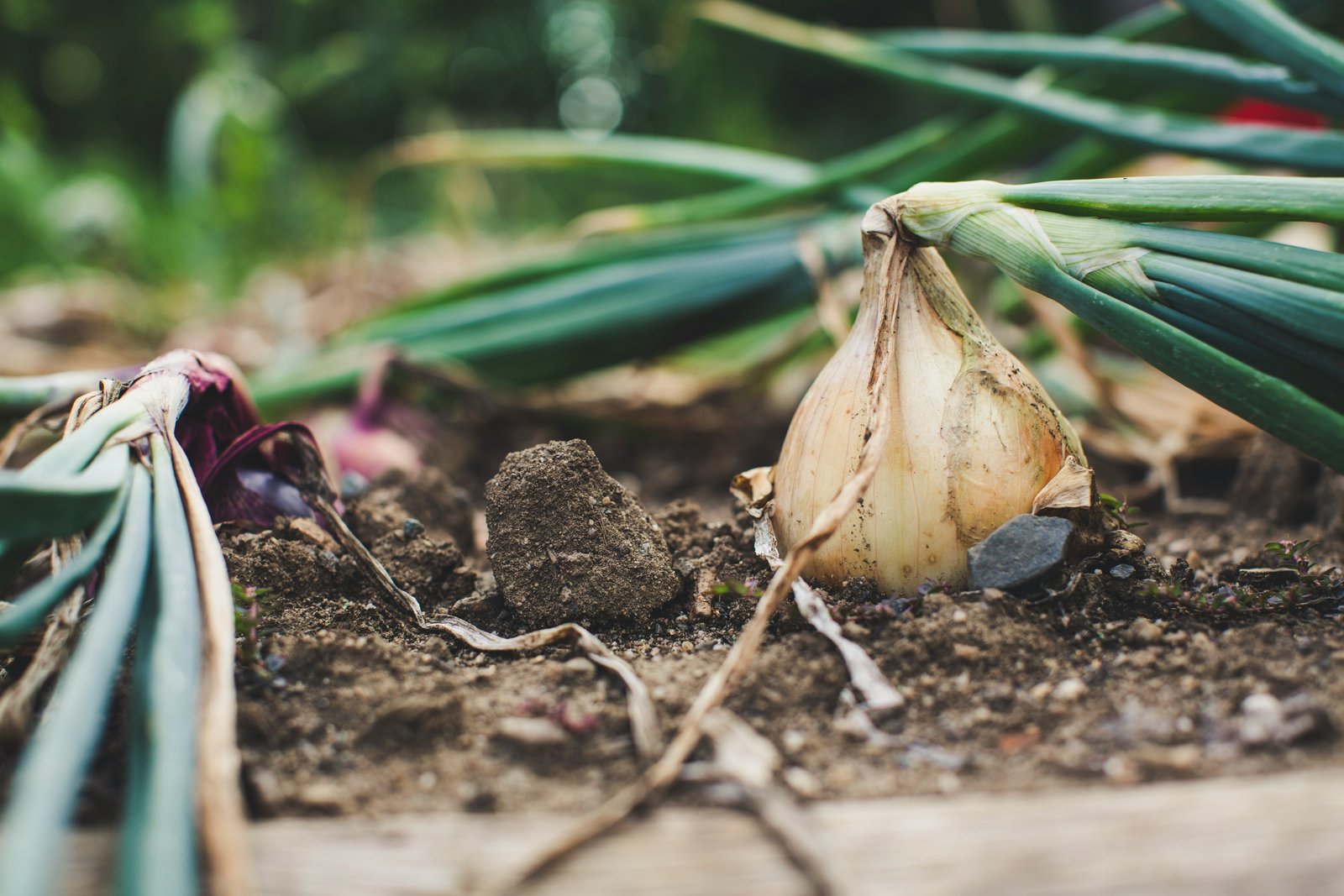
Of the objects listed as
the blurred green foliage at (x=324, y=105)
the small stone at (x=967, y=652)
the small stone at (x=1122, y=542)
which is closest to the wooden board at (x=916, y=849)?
the small stone at (x=967, y=652)

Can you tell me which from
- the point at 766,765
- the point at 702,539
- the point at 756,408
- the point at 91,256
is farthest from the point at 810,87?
the point at 766,765

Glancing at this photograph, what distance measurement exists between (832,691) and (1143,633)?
239 millimetres

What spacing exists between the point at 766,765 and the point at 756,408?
1.23m

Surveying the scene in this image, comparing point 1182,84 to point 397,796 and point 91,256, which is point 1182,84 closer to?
point 397,796

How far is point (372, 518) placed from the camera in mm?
988

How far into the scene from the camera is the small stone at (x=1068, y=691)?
0.64m

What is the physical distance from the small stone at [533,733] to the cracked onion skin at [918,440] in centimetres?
26

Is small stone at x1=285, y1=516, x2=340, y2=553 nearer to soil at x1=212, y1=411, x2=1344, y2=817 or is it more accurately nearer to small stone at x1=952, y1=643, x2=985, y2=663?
soil at x1=212, y1=411, x2=1344, y2=817

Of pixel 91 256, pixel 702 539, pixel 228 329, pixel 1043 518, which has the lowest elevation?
pixel 1043 518

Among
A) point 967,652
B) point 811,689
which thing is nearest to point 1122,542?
point 967,652

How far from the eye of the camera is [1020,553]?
0.71m

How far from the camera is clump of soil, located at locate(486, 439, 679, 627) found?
0.80 m

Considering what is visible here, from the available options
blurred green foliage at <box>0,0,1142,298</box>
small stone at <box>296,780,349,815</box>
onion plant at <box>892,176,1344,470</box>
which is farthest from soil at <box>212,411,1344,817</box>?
blurred green foliage at <box>0,0,1142,298</box>

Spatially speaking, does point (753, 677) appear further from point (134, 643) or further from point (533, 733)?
point (134, 643)
